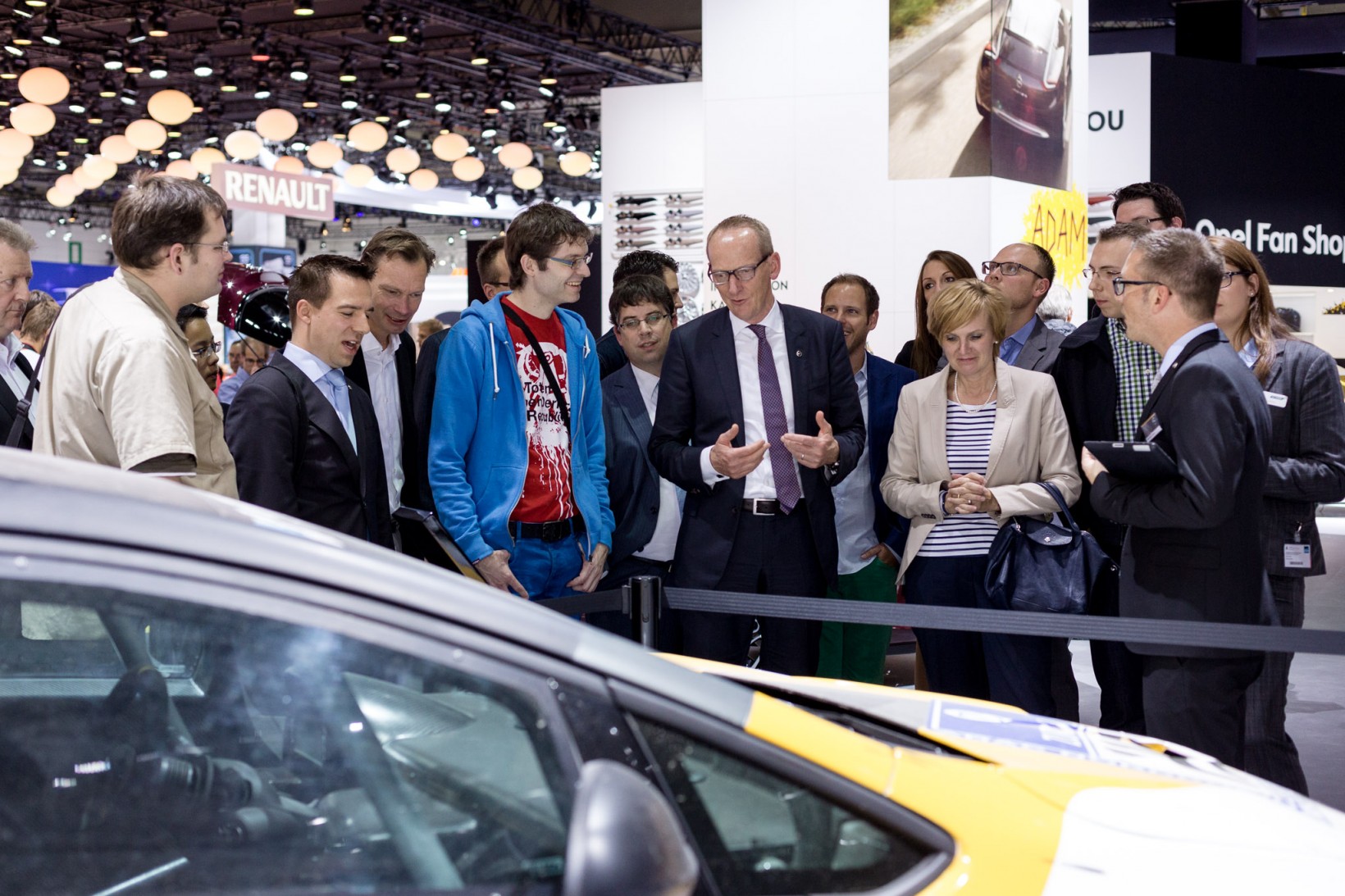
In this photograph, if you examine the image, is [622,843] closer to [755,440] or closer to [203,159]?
[755,440]

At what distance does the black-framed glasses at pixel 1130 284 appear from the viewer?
2.98 m

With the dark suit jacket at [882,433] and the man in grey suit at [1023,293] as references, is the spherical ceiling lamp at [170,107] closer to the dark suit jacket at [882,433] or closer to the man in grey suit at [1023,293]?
the dark suit jacket at [882,433]

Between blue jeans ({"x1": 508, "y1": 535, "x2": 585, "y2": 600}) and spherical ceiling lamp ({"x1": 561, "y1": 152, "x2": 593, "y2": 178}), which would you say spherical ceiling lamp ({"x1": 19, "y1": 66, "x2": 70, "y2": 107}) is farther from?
blue jeans ({"x1": 508, "y1": 535, "x2": 585, "y2": 600})

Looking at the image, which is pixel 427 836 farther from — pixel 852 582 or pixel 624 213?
pixel 624 213

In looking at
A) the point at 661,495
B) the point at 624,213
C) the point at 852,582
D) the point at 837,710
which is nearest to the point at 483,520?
the point at 661,495

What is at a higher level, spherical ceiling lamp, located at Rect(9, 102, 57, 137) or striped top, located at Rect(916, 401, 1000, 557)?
spherical ceiling lamp, located at Rect(9, 102, 57, 137)

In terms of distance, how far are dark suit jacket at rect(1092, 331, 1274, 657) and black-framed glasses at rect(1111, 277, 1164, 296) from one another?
157mm

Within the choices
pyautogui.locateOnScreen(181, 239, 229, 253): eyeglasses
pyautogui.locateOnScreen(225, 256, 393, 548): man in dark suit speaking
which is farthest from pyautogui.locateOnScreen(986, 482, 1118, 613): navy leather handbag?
pyautogui.locateOnScreen(181, 239, 229, 253): eyeglasses

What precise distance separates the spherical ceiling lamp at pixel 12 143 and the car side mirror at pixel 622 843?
1481cm

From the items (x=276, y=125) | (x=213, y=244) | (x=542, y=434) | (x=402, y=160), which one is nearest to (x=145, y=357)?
(x=213, y=244)

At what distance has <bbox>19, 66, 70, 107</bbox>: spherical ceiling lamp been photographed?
39.1ft

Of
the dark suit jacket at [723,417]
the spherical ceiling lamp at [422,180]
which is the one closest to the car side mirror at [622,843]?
the dark suit jacket at [723,417]

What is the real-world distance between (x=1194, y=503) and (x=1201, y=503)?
0.02 m

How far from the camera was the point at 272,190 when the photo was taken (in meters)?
14.0
